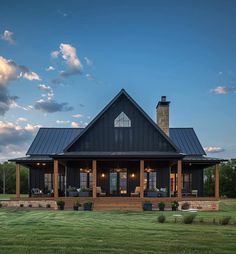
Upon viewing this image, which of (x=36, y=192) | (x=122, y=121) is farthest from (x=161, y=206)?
(x=36, y=192)

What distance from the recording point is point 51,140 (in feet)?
112

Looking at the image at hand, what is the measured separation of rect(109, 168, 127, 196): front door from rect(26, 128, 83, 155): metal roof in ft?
16.8

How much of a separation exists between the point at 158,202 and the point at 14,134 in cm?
2174

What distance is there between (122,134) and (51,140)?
7.80 meters

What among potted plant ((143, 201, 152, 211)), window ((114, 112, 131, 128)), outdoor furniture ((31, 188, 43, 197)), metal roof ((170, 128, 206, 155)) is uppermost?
window ((114, 112, 131, 128))

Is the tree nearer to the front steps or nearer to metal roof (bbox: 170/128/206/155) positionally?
metal roof (bbox: 170/128/206/155)

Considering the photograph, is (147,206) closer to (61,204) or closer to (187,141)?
(61,204)

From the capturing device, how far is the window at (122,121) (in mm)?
29016

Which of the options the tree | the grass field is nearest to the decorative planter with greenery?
the grass field

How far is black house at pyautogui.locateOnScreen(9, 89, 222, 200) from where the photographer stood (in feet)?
88.6

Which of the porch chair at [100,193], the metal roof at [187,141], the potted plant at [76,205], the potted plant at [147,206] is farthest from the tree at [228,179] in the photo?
the potted plant at [76,205]

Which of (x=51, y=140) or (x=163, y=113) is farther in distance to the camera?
(x=51, y=140)

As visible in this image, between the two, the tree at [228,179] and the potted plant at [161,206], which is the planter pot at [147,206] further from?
the tree at [228,179]

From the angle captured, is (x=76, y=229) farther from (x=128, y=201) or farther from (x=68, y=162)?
(x=68, y=162)
